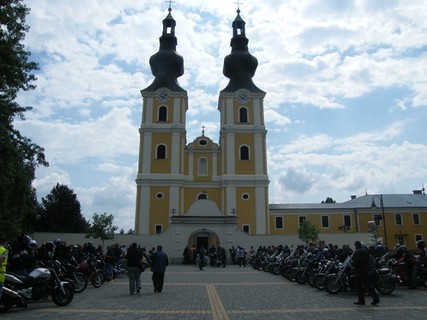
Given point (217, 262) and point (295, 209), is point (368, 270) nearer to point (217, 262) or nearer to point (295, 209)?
point (217, 262)

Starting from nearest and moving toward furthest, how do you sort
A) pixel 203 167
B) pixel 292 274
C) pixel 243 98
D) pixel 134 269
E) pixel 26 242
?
pixel 26 242, pixel 134 269, pixel 292 274, pixel 203 167, pixel 243 98

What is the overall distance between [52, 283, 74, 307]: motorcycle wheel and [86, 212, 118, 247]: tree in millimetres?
21726

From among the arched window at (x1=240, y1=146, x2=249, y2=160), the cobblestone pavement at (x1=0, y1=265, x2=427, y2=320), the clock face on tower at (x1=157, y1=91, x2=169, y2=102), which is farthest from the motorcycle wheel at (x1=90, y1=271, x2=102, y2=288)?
the clock face on tower at (x1=157, y1=91, x2=169, y2=102)

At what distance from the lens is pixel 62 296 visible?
10.7 meters

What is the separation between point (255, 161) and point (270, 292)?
31.5 metres

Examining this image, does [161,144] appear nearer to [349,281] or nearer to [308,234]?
[308,234]

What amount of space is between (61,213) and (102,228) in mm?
25459

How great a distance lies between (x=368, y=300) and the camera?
459 inches

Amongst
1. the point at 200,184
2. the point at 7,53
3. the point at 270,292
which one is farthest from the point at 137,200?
the point at 270,292

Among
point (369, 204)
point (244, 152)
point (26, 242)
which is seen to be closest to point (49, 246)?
point (26, 242)

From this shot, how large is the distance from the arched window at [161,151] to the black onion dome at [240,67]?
9163 millimetres

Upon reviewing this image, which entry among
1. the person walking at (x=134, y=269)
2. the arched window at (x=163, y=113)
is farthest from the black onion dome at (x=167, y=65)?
the person walking at (x=134, y=269)

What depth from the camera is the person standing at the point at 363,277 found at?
10.8m

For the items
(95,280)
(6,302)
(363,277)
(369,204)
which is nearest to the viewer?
(6,302)
